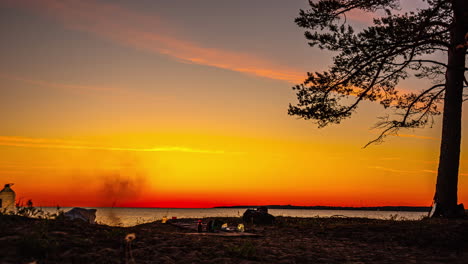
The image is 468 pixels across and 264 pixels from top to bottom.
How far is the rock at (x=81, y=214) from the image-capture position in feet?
37.6

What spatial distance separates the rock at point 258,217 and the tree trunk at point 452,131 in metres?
7.46

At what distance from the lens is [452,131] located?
61.4 feet

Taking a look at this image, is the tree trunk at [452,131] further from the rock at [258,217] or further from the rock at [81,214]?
the rock at [81,214]

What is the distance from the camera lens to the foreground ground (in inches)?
311

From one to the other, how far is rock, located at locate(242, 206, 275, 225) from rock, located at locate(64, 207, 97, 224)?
5878 mm

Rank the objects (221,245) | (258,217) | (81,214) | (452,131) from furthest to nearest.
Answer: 1. (452,131)
2. (258,217)
3. (81,214)
4. (221,245)

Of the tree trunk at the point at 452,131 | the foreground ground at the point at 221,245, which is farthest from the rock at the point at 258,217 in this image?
the tree trunk at the point at 452,131

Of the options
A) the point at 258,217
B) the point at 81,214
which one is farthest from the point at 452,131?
the point at 81,214

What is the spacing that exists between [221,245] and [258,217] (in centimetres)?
659

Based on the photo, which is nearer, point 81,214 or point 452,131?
point 81,214

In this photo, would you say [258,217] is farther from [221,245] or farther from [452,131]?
[452,131]

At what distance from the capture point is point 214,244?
10039 millimetres

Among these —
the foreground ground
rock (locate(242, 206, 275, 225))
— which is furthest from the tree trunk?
rock (locate(242, 206, 275, 225))

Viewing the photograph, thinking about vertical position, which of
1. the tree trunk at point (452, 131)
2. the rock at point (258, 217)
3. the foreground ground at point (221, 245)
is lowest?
the foreground ground at point (221, 245)
